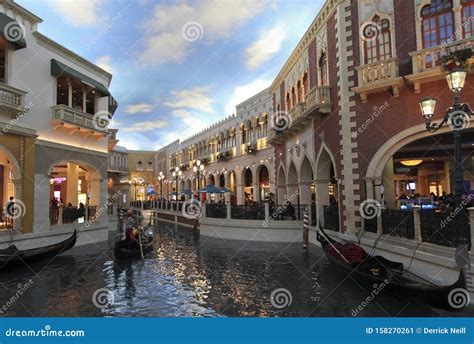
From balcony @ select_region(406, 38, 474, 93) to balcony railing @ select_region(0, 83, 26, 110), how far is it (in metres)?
10.2

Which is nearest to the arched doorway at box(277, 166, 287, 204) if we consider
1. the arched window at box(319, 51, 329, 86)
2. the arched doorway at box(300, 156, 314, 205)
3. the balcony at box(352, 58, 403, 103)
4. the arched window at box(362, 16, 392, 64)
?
the arched doorway at box(300, 156, 314, 205)

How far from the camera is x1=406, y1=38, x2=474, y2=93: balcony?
7.52 metres

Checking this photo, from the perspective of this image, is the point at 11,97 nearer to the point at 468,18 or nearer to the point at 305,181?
the point at 305,181

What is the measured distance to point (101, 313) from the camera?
215 inches

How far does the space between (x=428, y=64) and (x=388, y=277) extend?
17.3 ft

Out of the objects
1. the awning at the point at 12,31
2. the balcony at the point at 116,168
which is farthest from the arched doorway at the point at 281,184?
the balcony at the point at 116,168

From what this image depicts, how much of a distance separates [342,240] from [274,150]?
8.84 meters

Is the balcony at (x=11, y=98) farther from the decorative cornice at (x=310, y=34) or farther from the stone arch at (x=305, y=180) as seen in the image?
the stone arch at (x=305, y=180)

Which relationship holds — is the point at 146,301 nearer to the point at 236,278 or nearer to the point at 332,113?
the point at 236,278

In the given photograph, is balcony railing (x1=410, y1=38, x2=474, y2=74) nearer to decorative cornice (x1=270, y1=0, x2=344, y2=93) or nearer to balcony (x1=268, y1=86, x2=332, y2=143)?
balcony (x1=268, y1=86, x2=332, y2=143)

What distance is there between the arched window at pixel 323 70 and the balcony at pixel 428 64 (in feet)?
10.4

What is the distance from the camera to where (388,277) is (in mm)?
5562

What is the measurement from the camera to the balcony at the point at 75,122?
10.8 meters

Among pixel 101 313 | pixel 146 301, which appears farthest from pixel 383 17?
pixel 101 313
